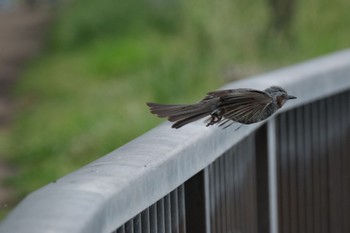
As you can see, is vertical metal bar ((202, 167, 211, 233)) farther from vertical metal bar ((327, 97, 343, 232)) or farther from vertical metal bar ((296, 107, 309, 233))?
vertical metal bar ((327, 97, 343, 232))

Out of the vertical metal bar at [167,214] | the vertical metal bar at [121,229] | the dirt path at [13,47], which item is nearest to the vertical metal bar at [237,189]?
the vertical metal bar at [167,214]

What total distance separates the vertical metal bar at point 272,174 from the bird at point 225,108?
2.45ft

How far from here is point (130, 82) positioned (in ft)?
44.3

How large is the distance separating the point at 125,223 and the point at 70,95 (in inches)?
440

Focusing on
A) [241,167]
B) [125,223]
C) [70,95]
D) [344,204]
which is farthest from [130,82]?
[125,223]

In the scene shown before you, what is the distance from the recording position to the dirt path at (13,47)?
1303 centimetres

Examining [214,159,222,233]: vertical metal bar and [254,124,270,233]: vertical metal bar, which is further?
[254,124,270,233]: vertical metal bar

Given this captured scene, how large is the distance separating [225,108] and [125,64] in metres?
11.5

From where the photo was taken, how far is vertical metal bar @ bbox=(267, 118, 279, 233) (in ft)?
14.8

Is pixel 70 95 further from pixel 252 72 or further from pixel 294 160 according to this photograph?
pixel 294 160

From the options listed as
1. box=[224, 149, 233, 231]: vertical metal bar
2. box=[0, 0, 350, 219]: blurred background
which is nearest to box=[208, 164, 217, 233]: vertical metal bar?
box=[224, 149, 233, 231]: vertical metal bar

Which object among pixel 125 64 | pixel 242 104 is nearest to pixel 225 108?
pixel 242 104

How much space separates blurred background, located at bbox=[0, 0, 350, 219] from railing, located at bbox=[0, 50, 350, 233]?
416 cm

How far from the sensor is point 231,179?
4105mm
